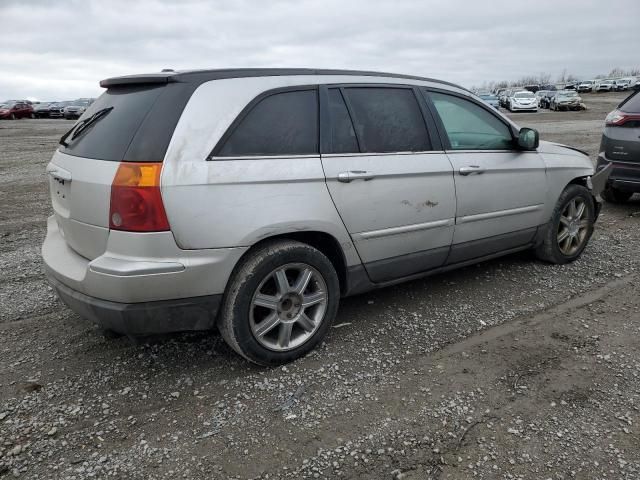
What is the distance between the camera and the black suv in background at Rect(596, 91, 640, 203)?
6.31 metres

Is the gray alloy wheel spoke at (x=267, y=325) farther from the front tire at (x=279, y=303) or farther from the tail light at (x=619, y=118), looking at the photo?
the tail light at (x=619, y=118)

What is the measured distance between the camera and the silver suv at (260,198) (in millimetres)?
2648

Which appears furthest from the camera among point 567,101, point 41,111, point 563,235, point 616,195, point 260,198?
point 41,111

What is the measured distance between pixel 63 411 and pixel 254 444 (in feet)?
3.59

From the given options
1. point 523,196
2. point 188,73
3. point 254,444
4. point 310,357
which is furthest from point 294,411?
point 523,196

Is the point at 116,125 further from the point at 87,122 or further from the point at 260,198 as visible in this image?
the point at 260,198

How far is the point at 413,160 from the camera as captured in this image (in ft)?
11.6

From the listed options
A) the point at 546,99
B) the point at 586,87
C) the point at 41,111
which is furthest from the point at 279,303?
the point at 586,87

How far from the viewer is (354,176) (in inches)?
126

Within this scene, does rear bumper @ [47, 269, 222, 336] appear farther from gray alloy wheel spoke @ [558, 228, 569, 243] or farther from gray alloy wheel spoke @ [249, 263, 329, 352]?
gray alloy wheel spoke @ [558, 228, 569, 243]

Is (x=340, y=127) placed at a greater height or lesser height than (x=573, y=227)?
greater

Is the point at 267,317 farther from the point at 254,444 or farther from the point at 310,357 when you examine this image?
the point at 254,444

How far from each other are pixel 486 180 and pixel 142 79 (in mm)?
2573

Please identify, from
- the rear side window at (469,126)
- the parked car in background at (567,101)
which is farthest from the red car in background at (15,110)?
the rear side window at (469,126)
